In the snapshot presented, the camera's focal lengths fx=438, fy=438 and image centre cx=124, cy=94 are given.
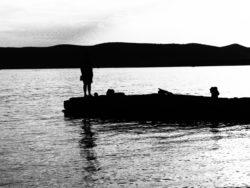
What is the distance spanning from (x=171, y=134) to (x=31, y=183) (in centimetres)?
905

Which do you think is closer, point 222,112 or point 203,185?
point 203,185

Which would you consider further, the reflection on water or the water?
the reflection on water

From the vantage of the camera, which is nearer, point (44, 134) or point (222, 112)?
point (44, 134)

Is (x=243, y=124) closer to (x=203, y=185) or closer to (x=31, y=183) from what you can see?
(x=203, y=185)

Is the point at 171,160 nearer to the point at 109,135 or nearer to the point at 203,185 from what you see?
the point at 203,185

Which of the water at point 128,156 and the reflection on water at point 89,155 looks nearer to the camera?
the water at point 128,156

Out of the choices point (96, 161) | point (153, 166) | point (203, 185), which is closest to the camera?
point (203, 185)

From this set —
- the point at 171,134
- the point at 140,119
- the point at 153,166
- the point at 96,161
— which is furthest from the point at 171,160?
the point at 140,119

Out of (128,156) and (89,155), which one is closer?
(128,156)

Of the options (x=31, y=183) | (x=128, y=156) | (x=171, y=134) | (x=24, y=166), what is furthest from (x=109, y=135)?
(x=31, y=183)

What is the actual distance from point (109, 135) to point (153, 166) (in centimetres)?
670

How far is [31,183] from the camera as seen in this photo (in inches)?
419

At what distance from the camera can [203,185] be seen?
33.4 ft

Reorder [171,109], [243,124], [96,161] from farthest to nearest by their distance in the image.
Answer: [171,109] < [243,124] < [96,161]
